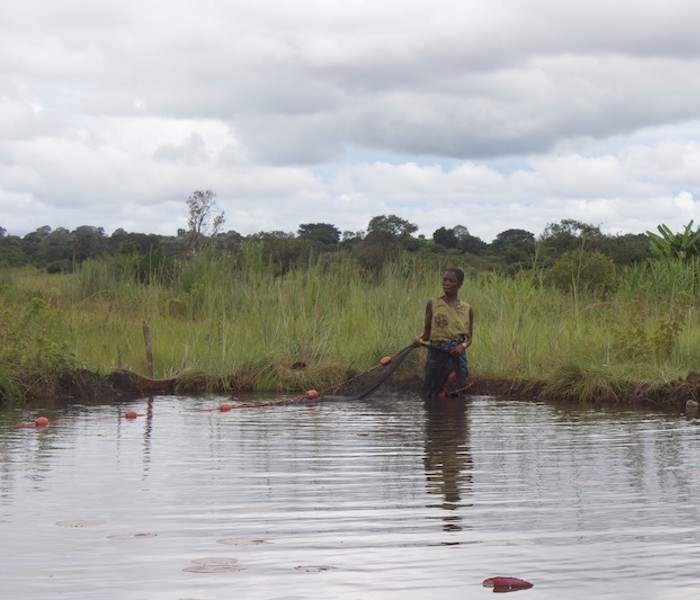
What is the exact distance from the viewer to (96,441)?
10562 mm

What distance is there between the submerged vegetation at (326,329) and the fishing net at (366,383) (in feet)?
2.38

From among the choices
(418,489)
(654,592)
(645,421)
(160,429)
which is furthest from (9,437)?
(654,592)

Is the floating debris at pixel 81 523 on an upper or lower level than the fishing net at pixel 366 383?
lower

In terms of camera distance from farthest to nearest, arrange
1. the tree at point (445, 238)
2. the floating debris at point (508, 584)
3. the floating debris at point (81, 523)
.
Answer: the tree at point (445, 238) → the floating debris at point (81, 523) → the floating debris at point (508, 584)

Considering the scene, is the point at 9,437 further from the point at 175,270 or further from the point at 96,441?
the point at 175,270


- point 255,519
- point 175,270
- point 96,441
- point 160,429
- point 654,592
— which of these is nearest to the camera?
point 654,592

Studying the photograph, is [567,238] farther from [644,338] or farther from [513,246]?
[644,338]

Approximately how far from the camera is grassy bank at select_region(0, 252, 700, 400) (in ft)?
49.1

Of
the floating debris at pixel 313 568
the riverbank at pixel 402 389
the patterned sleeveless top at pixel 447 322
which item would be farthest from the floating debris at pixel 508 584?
the patterned sleeveless top at pixel 447 322

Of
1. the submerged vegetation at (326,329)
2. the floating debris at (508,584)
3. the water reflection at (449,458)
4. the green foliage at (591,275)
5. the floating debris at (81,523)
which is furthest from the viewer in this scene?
the green foliage at (591,275)

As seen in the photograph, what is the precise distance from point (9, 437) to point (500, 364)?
7693 mm

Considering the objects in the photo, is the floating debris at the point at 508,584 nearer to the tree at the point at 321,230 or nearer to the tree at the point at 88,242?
the tree at the point at 88,242

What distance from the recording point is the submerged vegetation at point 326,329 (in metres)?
14.9

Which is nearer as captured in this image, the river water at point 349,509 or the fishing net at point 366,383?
the river water at point 349,509
